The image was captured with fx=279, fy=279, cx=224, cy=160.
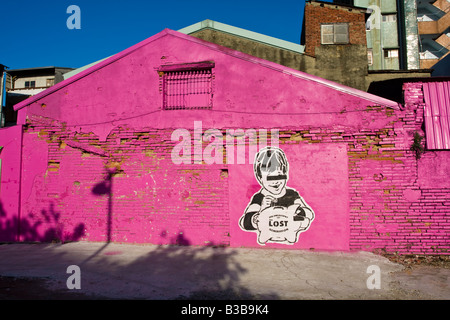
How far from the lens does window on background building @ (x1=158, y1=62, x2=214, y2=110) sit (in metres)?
7.78

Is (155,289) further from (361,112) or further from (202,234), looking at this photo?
(361,112)

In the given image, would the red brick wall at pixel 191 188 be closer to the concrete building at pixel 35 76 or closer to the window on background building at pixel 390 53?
the window on background building at pixel 390 53

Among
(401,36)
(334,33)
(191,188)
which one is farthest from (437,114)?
(401,36)

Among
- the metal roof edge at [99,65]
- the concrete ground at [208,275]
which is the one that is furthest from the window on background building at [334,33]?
the concrete ground at [208,275]

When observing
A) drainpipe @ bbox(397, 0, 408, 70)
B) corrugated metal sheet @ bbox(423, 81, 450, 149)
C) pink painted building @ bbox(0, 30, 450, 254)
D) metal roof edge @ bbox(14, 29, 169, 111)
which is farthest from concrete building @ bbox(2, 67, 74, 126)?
drainpipe @ bbox(397, 0, 408, 70)

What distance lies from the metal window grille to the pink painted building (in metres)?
0.04

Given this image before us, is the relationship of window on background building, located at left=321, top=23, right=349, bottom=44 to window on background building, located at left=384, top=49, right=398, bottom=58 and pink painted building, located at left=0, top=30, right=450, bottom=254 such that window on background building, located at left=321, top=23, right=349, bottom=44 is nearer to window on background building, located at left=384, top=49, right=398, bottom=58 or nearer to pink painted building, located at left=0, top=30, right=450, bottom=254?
pink painted building, located at left=0, top=30, right=450, bottom=254

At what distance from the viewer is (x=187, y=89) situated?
26.1 ft

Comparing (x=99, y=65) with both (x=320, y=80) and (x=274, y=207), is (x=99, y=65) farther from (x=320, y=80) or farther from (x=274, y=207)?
(x=274, y=207)

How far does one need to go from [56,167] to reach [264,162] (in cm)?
602

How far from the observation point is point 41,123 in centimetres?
828

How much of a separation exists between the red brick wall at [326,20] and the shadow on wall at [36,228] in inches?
498

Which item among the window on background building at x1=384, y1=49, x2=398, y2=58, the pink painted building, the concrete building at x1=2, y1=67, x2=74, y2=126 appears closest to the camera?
the pink painted building

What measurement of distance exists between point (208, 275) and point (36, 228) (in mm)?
5801
